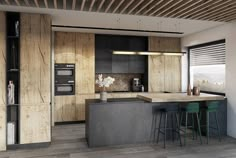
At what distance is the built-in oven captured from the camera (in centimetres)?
611

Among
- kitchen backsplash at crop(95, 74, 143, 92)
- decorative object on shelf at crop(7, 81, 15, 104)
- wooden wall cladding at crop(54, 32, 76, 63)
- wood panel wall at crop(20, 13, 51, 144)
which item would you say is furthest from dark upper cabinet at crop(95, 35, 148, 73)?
decorative object on shelf at crop(7, 81, 15, 104)

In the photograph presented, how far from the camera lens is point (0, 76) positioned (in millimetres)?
4023

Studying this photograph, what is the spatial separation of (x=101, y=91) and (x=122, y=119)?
875 mm

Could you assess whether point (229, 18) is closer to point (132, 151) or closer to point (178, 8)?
point (178, 8)

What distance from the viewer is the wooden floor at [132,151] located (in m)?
3.82

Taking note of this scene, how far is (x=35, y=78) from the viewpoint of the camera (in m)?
4.25

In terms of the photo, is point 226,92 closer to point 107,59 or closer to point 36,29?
point 107,59

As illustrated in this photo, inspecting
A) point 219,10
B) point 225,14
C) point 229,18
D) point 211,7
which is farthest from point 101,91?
point 229,18

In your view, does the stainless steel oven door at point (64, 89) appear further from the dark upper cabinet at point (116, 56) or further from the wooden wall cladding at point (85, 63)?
the dark upper cabinet at point (116, 56)

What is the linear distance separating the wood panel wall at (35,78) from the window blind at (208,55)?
4.40m

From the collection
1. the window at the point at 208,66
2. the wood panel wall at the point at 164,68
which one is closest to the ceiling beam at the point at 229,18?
the window at the point at 208,66

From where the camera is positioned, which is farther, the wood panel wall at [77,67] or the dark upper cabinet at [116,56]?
the dark upper cabinet at [116,56]

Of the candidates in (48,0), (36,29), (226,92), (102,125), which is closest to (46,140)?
(102,125)

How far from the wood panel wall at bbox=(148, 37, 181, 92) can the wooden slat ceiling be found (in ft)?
8.49
